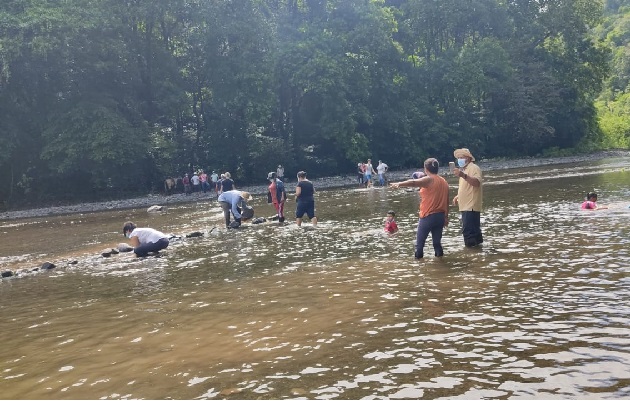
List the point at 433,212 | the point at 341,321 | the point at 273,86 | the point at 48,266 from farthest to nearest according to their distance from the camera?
1. the point at 273,86
2. the point at 48,266
3. the point at 433,212
4. the point at 341,321

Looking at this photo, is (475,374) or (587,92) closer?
(475,374)

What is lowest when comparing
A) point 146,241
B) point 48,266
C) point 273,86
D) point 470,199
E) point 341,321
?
point 341,321

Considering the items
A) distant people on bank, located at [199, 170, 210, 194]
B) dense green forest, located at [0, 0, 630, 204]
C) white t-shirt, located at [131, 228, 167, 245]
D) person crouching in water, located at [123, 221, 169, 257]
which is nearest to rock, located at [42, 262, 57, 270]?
person crouching in water, located at [123, 221, 169, 257]

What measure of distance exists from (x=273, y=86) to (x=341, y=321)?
4453 centimetres

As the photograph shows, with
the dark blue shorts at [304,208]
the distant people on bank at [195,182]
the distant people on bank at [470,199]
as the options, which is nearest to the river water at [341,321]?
the distant people on bank at [470,199]

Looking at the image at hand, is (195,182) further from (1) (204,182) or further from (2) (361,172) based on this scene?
(2) (361,172)

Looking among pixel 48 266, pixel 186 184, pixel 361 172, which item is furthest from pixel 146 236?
pixel 186 184

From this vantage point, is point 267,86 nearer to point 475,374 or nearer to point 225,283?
point 225,283

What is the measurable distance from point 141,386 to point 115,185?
44060 millimetres

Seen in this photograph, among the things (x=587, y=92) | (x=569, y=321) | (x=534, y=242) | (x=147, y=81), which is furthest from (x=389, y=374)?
(x=587, y=92)

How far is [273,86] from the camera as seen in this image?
5025cm

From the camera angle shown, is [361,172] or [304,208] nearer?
[304,208]

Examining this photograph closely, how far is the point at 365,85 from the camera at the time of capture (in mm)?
52875

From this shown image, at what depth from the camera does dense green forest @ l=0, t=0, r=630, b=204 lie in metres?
43.5
